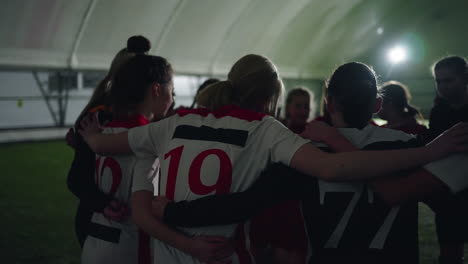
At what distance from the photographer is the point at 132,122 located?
69.7 inches

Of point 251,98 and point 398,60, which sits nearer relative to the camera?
point 251,98

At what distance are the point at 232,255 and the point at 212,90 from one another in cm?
58

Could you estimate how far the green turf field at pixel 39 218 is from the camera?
3459 millimetres

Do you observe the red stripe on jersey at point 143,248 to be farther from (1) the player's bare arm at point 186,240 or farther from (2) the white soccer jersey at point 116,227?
(1) the player's bare arm at point 186,240

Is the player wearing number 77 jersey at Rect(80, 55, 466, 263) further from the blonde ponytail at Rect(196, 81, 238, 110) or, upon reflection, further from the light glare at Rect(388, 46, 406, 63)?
the light glare at Rect(388, 46, 406, 63)

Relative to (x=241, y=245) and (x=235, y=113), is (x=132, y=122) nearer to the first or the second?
(x=235, y=113)

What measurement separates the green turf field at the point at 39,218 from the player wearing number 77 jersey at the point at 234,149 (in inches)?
90.0

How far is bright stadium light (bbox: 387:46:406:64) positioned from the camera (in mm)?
22922

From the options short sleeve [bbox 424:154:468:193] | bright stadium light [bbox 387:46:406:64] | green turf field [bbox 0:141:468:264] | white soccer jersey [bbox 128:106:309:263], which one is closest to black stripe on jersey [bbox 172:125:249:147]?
white soccer jersey [bbox 128:106:309:263]

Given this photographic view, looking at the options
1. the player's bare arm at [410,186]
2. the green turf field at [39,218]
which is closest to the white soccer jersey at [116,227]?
the player's bare arm at [410,186]

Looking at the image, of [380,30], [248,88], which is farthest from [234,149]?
[380,30]

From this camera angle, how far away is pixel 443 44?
860 inches

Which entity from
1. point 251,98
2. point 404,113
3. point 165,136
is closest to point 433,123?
point 404,113

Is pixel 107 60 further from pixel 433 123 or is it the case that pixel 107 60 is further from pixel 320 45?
pixel 433 123
